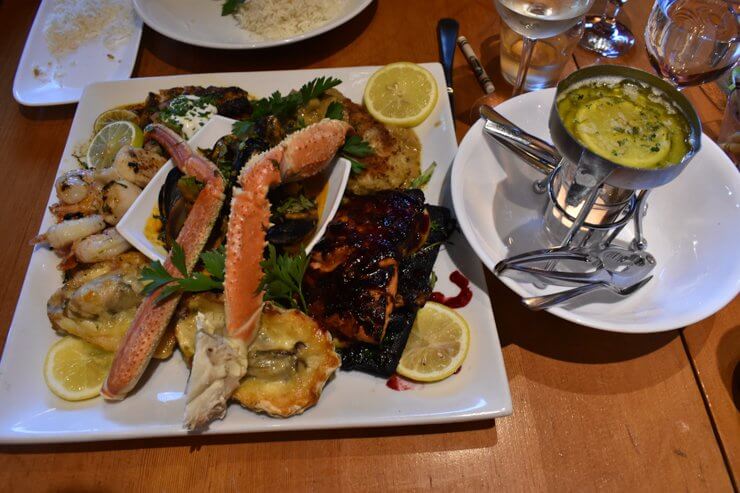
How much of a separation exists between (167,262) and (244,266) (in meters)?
0.31

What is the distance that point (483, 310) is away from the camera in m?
1.56

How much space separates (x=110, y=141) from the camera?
1968mm

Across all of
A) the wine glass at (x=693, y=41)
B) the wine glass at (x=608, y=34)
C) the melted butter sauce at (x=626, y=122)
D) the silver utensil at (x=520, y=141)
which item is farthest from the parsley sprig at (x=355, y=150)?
the wine glass at (x=608, y=34)

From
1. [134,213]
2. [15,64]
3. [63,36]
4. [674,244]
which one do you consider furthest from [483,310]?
Result: [15,64]

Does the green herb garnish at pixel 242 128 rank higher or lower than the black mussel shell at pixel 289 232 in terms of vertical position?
higher

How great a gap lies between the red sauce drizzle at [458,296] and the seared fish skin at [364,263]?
0.54ft

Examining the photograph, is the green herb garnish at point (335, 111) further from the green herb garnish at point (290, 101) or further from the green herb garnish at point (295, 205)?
the green herb garnish at point (295, 205)

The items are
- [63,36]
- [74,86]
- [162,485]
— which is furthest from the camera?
[63,36]

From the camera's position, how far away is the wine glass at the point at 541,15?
1731 millimetres

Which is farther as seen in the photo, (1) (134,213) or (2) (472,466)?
(1) (134,213)

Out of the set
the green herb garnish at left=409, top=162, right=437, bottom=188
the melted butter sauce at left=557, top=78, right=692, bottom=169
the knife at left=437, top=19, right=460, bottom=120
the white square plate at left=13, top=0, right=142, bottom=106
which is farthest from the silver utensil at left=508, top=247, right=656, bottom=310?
the white square plate at left=13, top=0, right=142, bottom=106

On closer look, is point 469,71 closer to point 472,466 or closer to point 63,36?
point 472,466

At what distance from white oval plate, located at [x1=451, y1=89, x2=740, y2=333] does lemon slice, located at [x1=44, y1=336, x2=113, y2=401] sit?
3.99 feet

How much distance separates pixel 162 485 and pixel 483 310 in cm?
108
